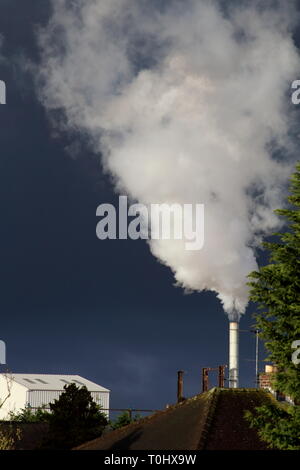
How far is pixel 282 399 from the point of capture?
35.0 meters

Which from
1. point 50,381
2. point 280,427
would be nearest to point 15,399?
point 50,381

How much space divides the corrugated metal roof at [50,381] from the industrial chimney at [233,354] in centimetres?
1864

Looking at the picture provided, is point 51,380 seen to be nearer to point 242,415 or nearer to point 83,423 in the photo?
point 83,423

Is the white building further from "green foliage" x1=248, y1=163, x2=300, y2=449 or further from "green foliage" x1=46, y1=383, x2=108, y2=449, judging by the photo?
"green foliage" x1=248, y1=163, x2=300, y2=449

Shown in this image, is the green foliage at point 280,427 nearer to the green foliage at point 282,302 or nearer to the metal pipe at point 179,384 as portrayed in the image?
the green foliage at point 282,302

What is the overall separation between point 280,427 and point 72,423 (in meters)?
18.2

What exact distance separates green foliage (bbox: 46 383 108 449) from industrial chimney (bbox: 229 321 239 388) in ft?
93.3

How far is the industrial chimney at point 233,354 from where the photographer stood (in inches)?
2824

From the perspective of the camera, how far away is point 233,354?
7531 cm

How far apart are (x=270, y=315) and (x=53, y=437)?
18636mm

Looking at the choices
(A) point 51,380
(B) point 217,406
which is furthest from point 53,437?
(A) point 51,380

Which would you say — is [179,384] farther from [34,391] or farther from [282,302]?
[34,391]

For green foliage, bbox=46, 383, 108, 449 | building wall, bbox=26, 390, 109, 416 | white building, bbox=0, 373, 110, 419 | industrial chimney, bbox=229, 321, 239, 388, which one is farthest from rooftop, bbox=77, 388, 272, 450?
building wall, bbox=26, 390, 109, 416
